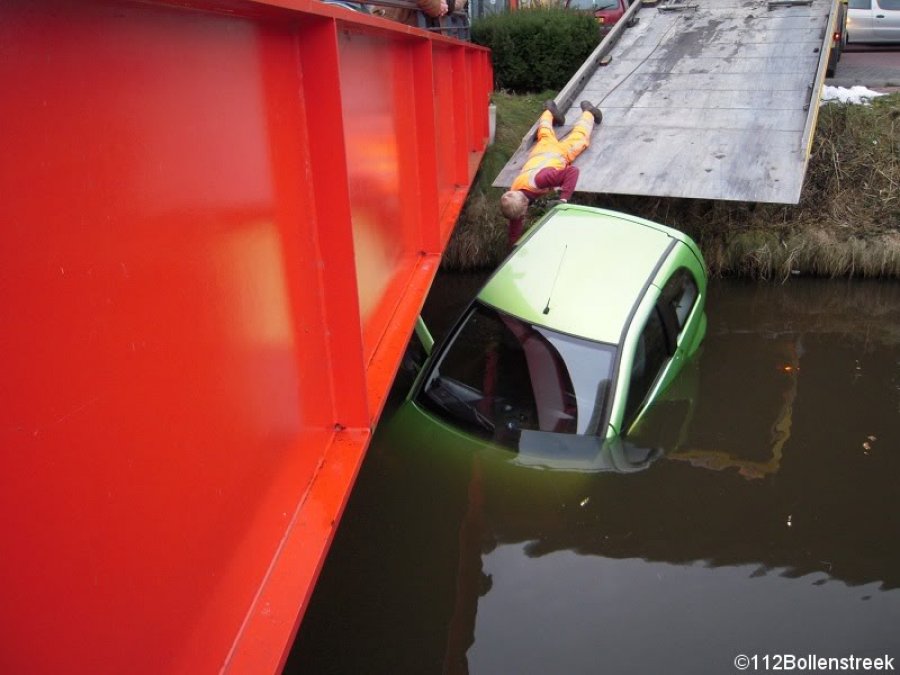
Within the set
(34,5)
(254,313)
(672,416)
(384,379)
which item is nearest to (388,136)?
(384,379)

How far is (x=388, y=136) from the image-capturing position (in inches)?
155

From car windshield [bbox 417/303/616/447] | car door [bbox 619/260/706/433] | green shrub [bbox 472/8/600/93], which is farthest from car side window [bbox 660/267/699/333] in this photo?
green shrub [bbox 472/8/600/93]

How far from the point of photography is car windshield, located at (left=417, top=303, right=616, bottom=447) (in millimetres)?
5000

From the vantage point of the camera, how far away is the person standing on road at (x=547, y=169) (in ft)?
23.4

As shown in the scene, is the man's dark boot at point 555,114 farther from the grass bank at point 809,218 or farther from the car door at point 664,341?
the car door at point 664,341

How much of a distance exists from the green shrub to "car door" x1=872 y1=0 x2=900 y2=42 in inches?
297

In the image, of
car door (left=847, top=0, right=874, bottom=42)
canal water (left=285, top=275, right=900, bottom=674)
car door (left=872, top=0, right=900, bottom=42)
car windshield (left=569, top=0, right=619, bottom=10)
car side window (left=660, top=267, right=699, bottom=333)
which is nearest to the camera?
canal water (left=285, top=275, right=900, bottom=674)

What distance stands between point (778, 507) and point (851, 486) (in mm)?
614

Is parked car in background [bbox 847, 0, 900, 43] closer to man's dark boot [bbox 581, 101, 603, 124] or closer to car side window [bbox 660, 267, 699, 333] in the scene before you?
man's dark boot [bbox 581, 101, 603, 124]

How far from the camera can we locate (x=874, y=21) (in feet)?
53.9

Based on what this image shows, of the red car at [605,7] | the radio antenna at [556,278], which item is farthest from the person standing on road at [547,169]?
the red car at [605,7]

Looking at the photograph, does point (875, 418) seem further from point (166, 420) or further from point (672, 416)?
point (166, 420)

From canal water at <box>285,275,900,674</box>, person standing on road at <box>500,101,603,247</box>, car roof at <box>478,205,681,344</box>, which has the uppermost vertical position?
person standing on road at <box>500,101,603,247</box>

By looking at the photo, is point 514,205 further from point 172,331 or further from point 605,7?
point 605,7
